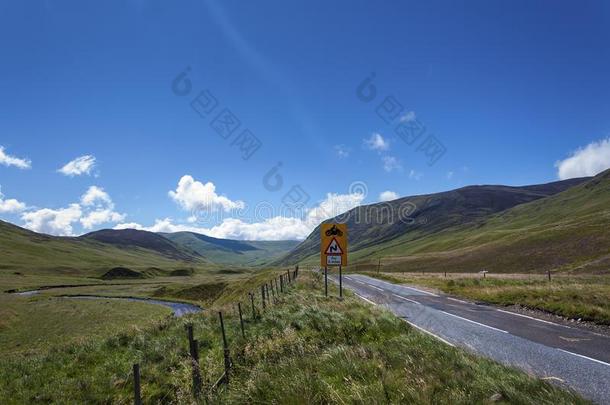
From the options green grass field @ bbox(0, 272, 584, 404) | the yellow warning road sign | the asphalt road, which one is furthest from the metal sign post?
the asphalt road

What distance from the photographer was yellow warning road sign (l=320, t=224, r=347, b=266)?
67.5ft

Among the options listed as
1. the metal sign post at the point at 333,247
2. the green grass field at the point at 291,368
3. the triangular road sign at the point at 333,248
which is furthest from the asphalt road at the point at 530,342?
the triangular road sign at the point at 333,248

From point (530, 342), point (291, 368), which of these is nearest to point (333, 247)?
point (530, 342)

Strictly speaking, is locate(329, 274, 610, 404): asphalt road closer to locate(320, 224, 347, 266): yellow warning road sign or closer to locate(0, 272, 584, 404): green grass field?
locate(0, 272, 584, 404): green grass field

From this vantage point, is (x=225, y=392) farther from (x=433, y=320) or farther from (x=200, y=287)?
(x=200, y=287)

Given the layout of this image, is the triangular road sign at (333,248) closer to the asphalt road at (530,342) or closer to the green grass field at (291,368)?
the green grass field at (291,368)

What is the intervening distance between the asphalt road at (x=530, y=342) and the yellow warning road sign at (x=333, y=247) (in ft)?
12.7

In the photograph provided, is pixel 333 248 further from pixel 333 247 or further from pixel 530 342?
pixel 530 342

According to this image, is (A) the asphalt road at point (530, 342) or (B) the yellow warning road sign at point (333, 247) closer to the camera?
(A) the asphalt road at point (530, 342)

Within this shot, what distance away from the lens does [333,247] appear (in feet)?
68.1

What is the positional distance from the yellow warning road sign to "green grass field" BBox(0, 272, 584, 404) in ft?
9.94

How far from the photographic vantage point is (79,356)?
15031 millimetres

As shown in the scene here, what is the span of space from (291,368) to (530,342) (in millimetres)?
8625

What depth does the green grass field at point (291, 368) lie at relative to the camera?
645cm
